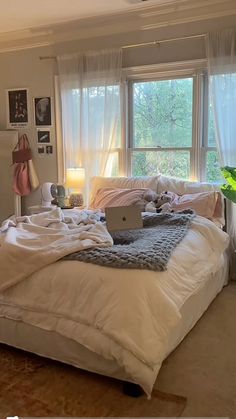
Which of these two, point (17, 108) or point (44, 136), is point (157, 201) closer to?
point (44, 136)

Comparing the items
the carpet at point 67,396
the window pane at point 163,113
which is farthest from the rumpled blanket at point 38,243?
the window pane at point 163,113

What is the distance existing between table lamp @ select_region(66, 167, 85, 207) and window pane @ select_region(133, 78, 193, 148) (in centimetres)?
71

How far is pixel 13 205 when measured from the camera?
5.10 metres

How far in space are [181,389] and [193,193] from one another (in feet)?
6.79

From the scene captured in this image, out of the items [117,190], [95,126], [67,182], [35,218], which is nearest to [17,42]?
[95,126]

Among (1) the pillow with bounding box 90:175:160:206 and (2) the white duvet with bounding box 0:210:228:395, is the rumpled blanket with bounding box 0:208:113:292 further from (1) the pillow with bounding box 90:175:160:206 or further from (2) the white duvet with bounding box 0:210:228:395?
(1) the pillow with bounding box 90:175:160:206

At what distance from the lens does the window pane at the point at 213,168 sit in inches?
160

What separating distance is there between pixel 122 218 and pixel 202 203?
3.78 ft

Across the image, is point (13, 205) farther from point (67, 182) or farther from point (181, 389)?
point (181, 389)

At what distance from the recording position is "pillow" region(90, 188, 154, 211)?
3.76 meters

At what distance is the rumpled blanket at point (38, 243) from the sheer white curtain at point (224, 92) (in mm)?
1657

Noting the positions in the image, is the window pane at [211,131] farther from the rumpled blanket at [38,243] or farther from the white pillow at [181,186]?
the rumpled blanket at [38,243]

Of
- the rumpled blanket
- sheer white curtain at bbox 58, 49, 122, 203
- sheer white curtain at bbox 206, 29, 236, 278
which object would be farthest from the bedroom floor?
sheer white curtain at bbox 58, 49, 122, 203

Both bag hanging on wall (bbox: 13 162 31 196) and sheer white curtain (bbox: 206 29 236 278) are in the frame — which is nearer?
sheer white curtain (bbox: 206 29 236 278)
